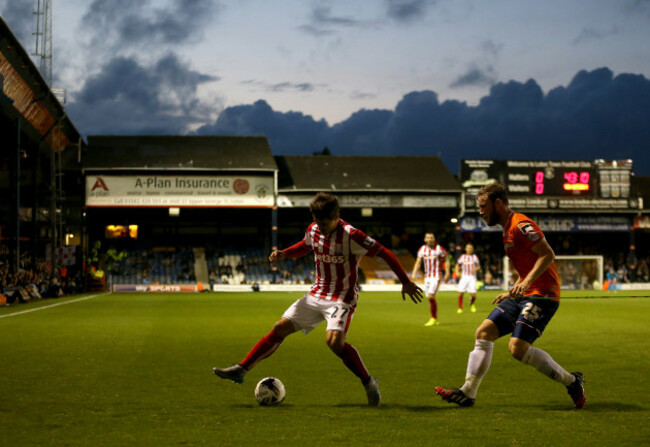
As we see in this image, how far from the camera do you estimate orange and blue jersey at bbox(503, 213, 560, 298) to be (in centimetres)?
719

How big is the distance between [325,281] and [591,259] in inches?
1842

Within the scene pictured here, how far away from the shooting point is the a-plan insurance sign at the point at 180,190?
49.4m

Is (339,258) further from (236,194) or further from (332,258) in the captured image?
(236,194)

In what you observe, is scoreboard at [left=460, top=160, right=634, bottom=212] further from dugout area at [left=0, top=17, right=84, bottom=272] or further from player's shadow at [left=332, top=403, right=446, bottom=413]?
player's shadow at [left=332, top=403, right=446, bottom=413]

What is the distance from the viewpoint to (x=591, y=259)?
51281mm

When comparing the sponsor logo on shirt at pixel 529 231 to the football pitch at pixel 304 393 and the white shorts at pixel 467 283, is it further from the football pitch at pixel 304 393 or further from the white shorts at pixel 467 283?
the white shorts at pixel 467 283

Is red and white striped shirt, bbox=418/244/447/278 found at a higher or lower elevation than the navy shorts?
higher

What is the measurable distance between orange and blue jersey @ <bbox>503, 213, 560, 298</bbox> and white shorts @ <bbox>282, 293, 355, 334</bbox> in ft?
5.57

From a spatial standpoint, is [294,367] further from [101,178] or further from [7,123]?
[101,178]

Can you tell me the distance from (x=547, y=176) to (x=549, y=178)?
0.20 m

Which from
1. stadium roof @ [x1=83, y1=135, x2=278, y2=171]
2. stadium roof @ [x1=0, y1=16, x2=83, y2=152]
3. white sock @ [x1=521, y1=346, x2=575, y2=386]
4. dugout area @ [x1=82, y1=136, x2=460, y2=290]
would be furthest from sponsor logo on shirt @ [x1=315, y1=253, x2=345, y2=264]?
stadium roof @ [x1=83, y1=135, x2=278, y2=171]

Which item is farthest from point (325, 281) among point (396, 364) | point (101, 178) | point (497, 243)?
point (497, 243)

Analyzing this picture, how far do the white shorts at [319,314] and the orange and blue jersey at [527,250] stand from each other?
5.57ft

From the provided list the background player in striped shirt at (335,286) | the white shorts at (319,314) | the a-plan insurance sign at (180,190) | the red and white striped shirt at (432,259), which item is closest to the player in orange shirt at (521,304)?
the background player in striped shirt at (335,286)
